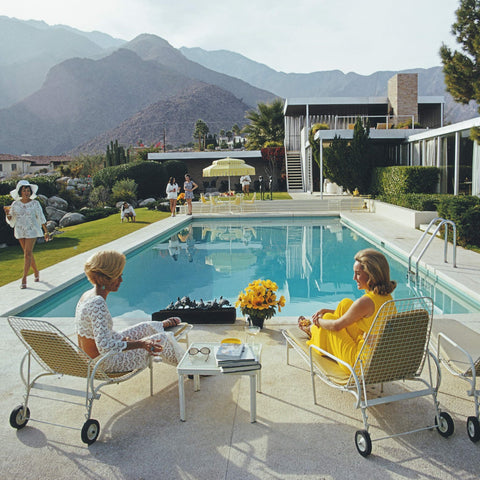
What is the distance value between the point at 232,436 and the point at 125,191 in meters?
21.0

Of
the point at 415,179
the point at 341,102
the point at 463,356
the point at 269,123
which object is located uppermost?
the point at 269,123

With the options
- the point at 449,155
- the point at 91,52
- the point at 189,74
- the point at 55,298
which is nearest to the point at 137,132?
the point at 189,74

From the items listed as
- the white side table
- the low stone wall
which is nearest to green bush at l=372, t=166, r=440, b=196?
the low stone wall

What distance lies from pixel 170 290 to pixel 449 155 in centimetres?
1124

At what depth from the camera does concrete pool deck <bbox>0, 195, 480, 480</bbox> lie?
8.41 ft

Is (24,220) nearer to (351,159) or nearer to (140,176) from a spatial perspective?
(351,159)

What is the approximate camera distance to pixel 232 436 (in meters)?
2.90

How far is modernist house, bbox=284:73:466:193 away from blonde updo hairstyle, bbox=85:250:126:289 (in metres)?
17.2

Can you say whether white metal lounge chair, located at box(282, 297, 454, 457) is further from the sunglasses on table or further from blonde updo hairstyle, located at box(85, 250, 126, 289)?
blonde updo hairstyle, located at box(85, 250, 126, 289)

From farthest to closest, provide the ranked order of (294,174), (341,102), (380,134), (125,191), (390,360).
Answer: (294,174) → (341,102) → (125,191) → (380,134) → (390,360)

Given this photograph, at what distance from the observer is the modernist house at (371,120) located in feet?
65.2

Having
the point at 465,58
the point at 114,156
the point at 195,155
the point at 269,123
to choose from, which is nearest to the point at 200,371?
the point at 465,58

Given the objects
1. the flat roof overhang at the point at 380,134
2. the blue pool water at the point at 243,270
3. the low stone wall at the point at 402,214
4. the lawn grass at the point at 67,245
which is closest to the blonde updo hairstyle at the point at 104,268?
the blue pool water at the point at 243,270

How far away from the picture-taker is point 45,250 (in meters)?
10.9
